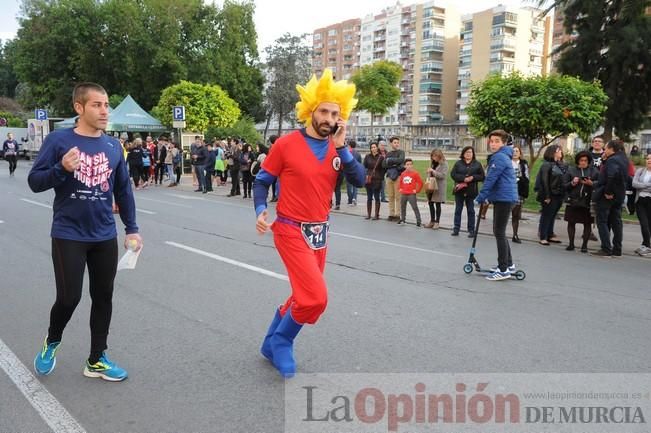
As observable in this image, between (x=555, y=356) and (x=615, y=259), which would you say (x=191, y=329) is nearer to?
(x=555, y=356)

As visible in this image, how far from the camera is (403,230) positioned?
1274 cm

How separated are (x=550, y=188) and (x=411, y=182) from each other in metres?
3.31

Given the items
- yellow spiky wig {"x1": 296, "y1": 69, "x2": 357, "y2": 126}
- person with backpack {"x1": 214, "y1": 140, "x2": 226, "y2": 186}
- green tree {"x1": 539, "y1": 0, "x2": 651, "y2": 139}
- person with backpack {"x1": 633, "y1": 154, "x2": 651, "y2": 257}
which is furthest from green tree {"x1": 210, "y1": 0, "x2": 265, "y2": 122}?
yellow spiky wig {"x1": 296, "y1": 69, "x2": 357, "y2": 126}

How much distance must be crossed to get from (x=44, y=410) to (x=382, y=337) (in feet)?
8.88

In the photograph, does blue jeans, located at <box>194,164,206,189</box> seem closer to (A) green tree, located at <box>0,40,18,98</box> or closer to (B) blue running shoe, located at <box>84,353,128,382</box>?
(B) blue running shoe, located at <box>84,353,128,382</box>

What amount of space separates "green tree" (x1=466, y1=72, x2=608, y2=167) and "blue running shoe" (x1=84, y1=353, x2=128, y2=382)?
1207 cm

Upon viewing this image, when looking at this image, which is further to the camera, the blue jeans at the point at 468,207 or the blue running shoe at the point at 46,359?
the blue jeans at the point at 468,207

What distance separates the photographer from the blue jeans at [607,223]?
10.0 metres

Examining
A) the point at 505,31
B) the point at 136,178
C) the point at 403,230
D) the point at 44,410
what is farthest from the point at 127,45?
the point at 505,31

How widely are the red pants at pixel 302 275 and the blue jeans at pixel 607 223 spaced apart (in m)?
7.72

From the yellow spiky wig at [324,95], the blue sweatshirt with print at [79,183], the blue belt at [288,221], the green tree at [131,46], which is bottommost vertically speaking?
the blue belt at [288,221]

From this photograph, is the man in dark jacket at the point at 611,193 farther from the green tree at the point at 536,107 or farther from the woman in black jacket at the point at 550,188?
the green tree at the point at 536,107

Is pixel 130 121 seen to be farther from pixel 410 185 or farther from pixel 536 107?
pixel 536 107

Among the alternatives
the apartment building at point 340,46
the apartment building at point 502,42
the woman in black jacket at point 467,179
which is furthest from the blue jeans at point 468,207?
the apartment building at point 340,46
